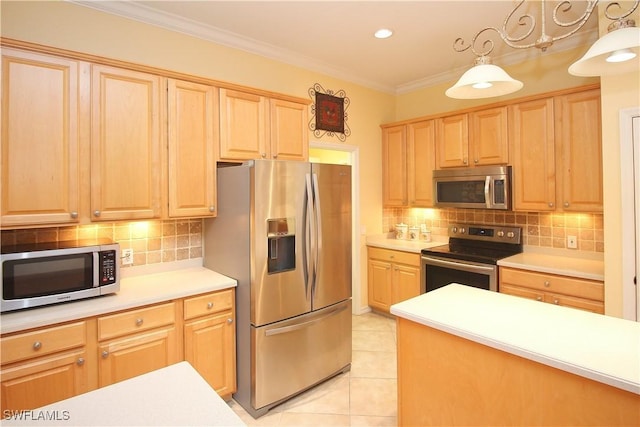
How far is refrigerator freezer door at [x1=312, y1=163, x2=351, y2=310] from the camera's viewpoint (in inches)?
100.0

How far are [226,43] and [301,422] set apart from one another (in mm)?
3054

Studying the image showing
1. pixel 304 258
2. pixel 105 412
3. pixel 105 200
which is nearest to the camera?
pixel 105 412

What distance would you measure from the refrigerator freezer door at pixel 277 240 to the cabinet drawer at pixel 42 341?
38.2 inches

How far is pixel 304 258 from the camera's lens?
96.3 inches

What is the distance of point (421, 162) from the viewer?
12.6 ft

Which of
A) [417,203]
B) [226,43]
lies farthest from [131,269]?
[417,203]

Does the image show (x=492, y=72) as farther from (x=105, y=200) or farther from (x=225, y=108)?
(x=105, y=200)

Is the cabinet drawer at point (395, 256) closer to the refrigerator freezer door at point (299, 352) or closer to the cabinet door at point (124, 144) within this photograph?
the refrigerator freezer door at point (299, 352)

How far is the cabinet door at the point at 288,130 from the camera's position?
273 centimetres

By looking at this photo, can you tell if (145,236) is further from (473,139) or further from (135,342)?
(473,139)

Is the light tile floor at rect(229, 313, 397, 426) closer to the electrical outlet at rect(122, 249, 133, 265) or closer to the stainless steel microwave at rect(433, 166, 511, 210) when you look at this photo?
the electrical outlet at rect(122, 249, 133, 265)

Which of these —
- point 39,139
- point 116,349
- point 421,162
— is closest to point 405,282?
point 421,162

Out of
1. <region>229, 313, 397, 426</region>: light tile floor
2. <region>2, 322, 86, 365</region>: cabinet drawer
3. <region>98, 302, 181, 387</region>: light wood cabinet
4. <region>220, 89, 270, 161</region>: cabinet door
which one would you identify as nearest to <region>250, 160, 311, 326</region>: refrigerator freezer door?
<region>220, 89, 270, 161</region>: cabinet door

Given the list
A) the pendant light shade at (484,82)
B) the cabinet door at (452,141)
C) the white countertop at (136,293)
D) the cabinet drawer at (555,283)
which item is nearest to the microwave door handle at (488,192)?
the cabinet door at (452,141)
